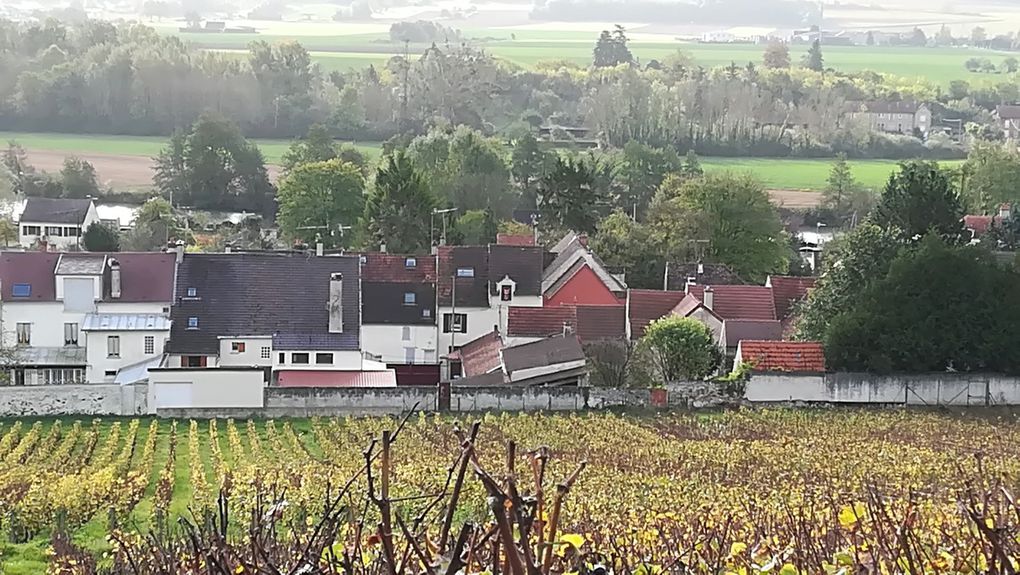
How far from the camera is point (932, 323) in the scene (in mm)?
29547

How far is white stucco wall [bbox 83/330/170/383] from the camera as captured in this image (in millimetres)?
31812

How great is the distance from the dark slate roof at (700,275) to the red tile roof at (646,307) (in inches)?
144

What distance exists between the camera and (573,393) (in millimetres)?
29156

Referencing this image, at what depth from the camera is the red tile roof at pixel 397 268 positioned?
36406 mm

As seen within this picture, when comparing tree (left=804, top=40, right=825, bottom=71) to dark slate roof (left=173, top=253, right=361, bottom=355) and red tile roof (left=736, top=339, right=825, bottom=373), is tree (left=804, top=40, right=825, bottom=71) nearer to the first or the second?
dark slate roof (left=173, top=253, right=361, bottom=355)

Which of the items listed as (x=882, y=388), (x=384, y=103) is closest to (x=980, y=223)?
(x=882, y=388)

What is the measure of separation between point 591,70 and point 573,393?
339 feet

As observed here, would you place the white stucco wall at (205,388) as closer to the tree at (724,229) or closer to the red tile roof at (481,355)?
the red tile roof at (481,355)

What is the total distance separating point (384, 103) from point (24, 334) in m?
67.4

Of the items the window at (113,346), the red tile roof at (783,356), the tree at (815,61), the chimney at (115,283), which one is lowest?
the window at (113,346)

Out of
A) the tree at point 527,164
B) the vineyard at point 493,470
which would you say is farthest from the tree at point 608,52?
the vineyard at point 493,470

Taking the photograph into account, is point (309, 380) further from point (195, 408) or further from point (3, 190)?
point (3, 190)

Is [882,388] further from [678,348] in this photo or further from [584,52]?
[584,52]

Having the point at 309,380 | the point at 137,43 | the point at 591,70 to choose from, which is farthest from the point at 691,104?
the point at 309,380
